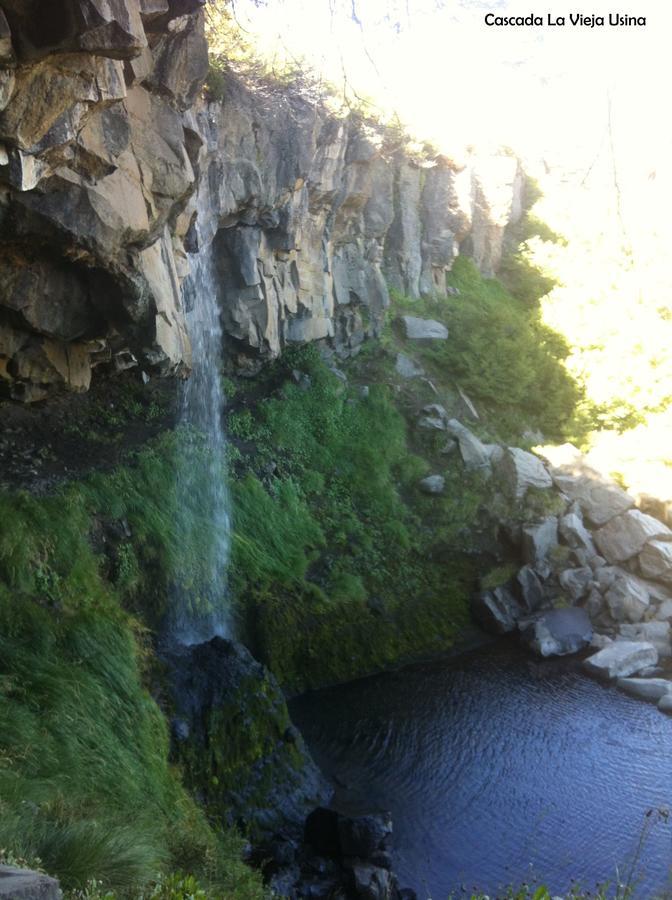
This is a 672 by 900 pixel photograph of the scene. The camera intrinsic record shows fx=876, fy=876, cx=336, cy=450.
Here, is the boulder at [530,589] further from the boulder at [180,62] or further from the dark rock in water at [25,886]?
the dark rock in water at [25,886]

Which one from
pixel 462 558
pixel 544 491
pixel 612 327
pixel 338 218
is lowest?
pixel 462 558

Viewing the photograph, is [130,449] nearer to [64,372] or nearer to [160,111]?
[64,372]

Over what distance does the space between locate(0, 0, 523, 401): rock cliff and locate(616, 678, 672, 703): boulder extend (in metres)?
9.91

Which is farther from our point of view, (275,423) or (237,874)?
(275,423)

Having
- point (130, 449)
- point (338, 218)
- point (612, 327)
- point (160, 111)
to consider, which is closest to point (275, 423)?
point (130, 449)

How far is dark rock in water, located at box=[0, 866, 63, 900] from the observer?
136 inches

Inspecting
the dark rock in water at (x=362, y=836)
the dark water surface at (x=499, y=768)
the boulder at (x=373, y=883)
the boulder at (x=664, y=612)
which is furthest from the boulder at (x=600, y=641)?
the boulder at (x=373, y=883)

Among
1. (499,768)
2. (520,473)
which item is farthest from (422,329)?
(499,768)

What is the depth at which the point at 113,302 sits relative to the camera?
10.1 meters

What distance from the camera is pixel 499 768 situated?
13.3 meters

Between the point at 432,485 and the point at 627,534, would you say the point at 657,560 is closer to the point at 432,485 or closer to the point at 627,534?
the point at 627,534

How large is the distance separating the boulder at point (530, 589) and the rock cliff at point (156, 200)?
24.3ft

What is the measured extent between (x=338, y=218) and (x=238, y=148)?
617 centimetres

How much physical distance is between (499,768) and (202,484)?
293 inches
